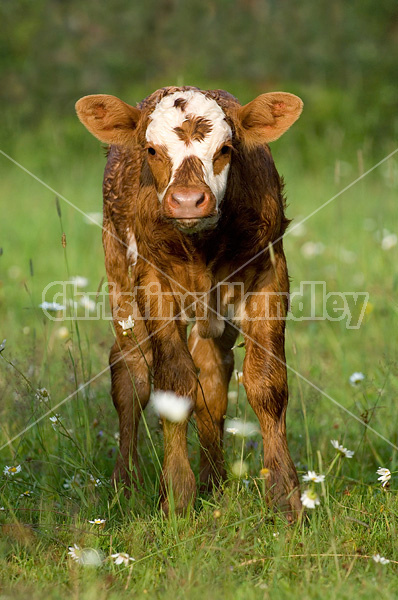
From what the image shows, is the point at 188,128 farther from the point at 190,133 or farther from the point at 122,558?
the point at 122,558

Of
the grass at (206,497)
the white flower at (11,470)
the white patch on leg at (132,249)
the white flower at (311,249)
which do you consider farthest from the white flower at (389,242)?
the white flower at (11,470)

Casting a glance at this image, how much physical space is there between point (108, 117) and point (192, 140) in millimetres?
497

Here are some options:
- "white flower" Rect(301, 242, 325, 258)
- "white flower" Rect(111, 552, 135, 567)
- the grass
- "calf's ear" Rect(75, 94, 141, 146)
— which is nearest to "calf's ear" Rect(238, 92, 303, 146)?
"calf's ear" Rect(75, 94, 141, 146)

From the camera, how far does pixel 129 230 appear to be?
163 inches

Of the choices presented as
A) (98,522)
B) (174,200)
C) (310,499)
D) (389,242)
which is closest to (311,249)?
(389,242)

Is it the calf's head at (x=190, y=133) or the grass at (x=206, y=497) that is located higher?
the calf's head at (x=190, y=133)

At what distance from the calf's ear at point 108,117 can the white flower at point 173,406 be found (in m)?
1.16

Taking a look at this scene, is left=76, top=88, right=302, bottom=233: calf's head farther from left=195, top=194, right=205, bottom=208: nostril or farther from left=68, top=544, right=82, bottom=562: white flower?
left=68, top=544, right=82, bottom=562: white flower

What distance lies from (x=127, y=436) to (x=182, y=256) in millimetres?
1003

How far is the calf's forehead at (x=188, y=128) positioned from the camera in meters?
3.34

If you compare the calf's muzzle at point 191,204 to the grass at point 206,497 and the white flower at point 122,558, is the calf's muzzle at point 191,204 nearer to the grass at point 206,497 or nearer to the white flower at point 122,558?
the grass at point 206,497

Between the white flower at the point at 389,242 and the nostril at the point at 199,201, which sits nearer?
the nostril at the point at 199,201

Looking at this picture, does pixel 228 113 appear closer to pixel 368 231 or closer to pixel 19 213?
pixel 368 231

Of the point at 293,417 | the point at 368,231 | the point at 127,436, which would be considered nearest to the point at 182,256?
the point at 127,436
